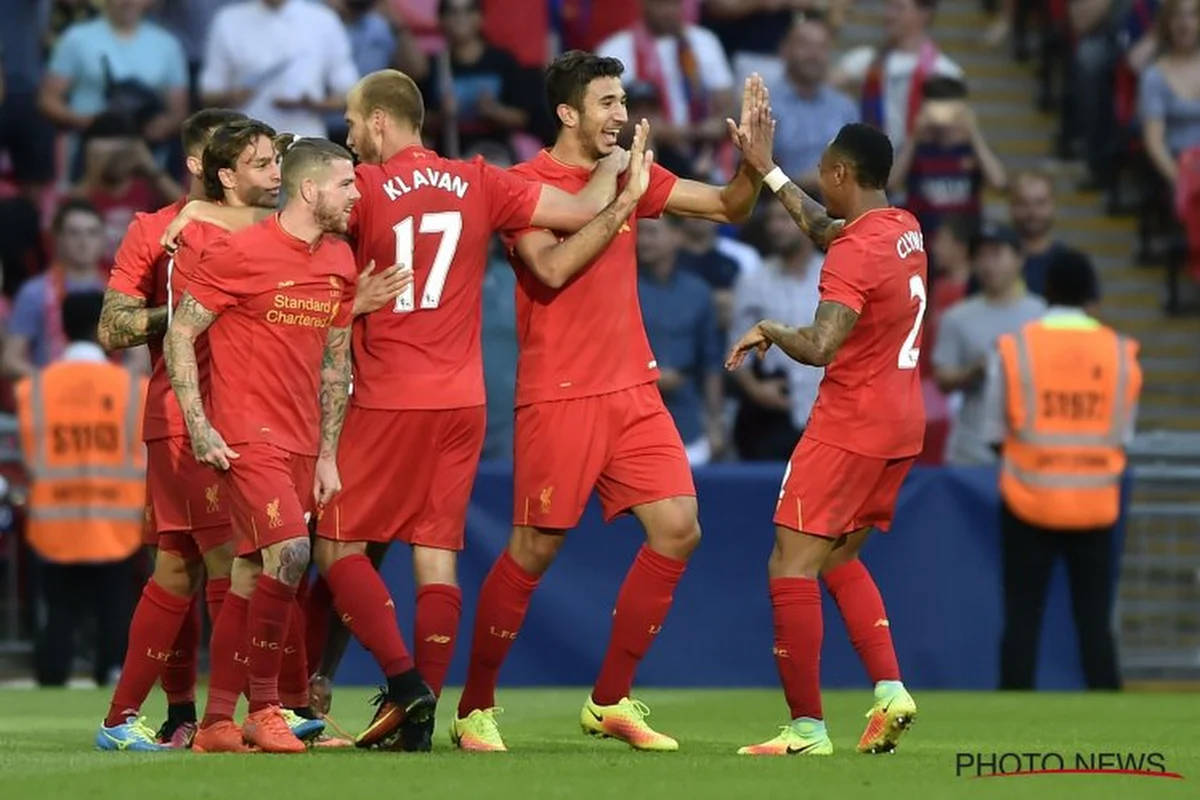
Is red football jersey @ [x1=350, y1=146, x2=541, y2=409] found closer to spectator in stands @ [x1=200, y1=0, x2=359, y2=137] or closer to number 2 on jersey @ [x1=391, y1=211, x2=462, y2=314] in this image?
number 2 on jersey @ [x1=391, y1=211, x2=462, y2=314]

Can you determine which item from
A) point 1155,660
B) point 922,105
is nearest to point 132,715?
point 1155,660

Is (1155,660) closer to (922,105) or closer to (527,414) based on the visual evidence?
(922,105)

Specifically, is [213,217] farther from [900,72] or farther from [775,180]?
[900,72]

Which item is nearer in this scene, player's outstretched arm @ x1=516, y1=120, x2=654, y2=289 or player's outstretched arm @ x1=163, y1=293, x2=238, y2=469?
player's outstretched arm @ x1=163, y1=293, x2=238, y2=469

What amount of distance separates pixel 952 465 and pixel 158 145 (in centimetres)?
563

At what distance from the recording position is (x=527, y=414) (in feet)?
33.4

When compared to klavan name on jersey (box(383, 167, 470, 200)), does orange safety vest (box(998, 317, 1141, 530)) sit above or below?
below

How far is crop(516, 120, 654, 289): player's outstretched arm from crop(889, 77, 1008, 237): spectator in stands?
788cm

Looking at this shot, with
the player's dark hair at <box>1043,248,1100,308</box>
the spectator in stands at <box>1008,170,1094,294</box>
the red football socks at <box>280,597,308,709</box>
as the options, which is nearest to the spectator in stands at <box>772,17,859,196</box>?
the spectator in stands at <box>1008,170,1094,294</box>

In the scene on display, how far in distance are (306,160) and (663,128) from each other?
8156 millimetres

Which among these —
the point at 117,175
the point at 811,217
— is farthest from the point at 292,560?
the point at 117,175

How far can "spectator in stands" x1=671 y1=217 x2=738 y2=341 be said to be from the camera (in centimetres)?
1700

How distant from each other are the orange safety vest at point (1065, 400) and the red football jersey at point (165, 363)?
18.6ft

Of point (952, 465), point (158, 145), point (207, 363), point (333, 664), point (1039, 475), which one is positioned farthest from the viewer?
point (158, 145)
